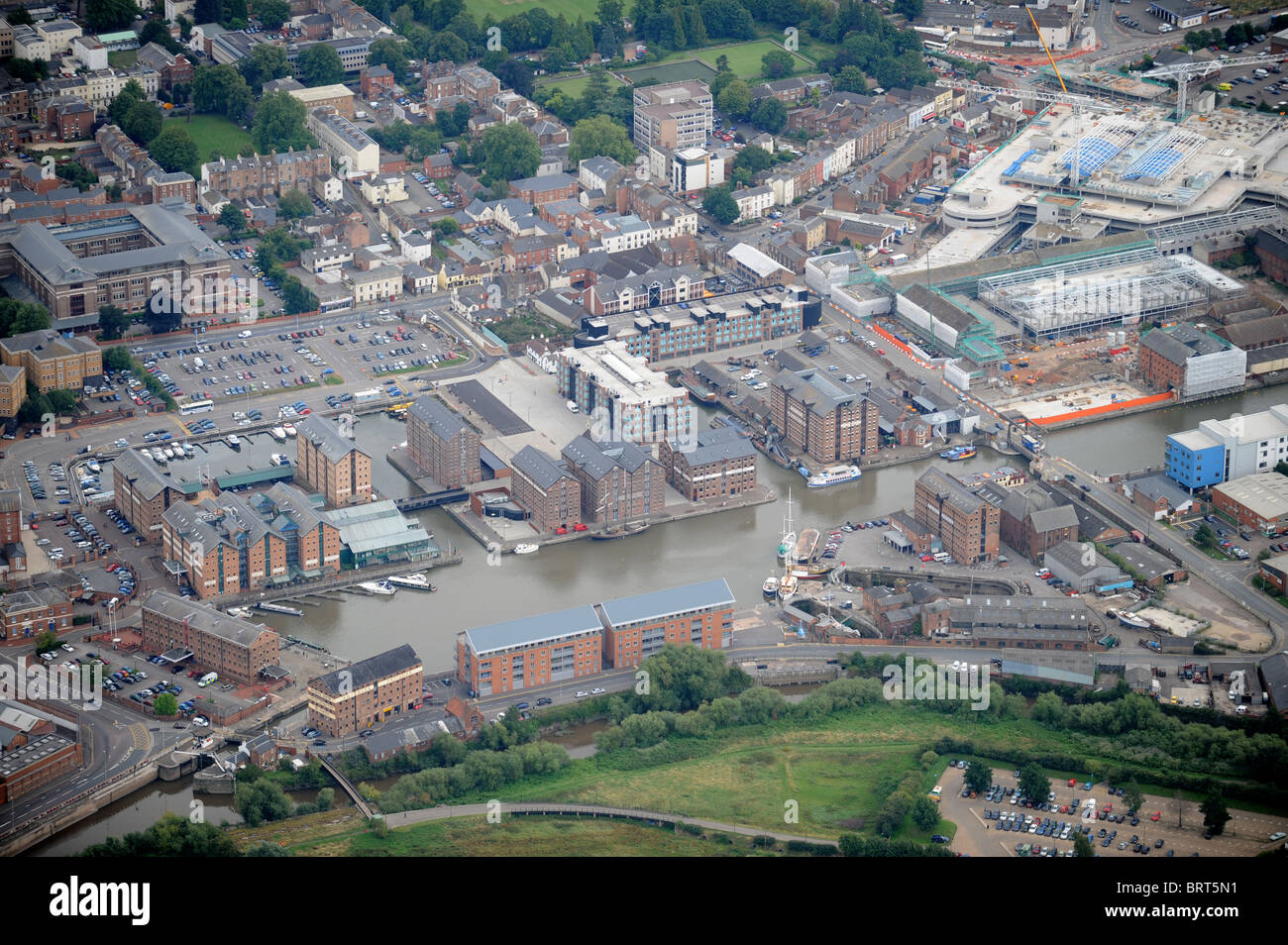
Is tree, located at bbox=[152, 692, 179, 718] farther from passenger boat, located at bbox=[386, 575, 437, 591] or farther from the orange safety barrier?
the orange safety barrier

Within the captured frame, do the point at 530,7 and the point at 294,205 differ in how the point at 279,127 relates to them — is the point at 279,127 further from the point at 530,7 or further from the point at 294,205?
the point at 530,7

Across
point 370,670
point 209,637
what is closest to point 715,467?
point 370,670

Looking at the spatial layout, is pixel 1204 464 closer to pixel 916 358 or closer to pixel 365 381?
pixel 916 358

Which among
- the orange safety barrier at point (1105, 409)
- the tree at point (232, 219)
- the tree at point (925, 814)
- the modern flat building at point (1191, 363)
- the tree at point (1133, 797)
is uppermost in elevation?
the tree at point (232, 219)

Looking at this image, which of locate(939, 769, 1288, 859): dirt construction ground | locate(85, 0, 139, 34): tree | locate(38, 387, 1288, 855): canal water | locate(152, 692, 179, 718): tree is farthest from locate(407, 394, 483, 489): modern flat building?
locate(85, 0, 139, 34): tree

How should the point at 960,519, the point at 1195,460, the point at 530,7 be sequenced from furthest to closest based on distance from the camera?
the point at 530,7 → the point at 1195,460 → the point at 960,519

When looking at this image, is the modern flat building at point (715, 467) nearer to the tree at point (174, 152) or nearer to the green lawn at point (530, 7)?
the tree at point (174, 152)

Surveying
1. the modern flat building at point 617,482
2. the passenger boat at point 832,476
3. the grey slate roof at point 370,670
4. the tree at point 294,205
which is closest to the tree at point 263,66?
the tree at point 294,205
